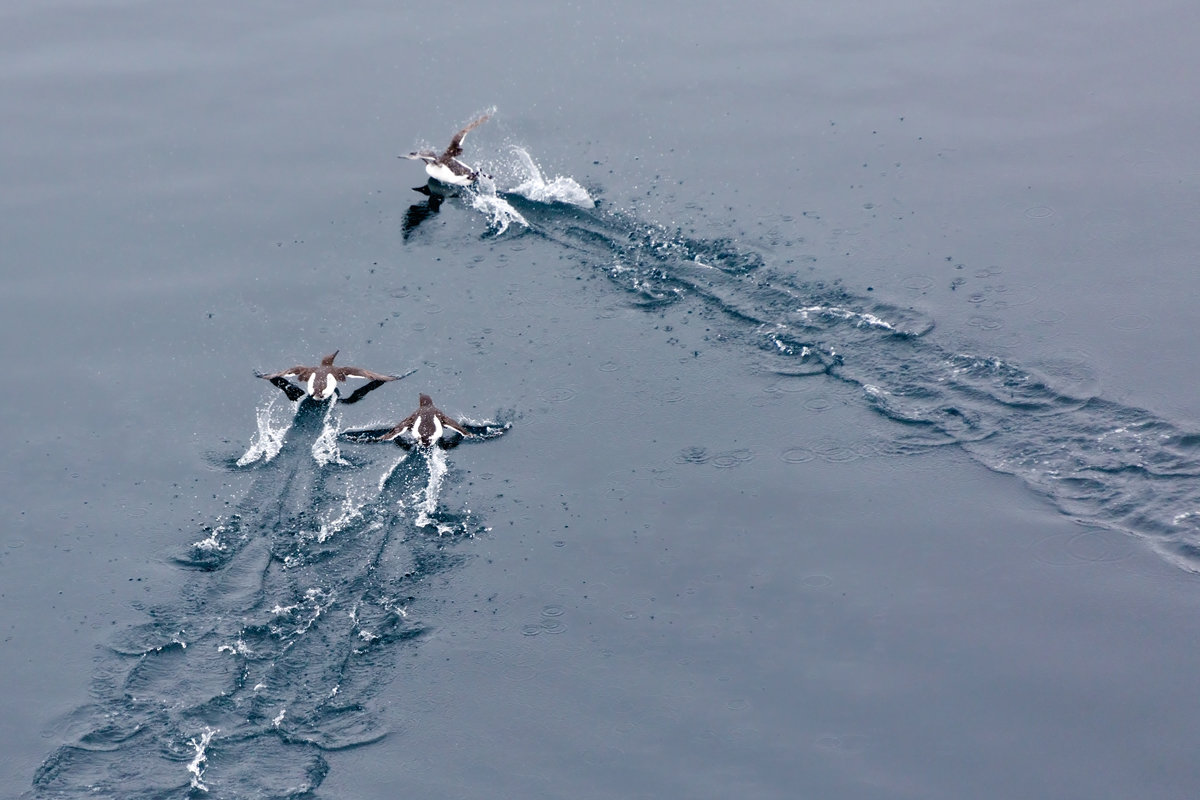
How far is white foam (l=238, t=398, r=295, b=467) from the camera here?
31.9 m

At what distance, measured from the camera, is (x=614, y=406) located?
32906 mm

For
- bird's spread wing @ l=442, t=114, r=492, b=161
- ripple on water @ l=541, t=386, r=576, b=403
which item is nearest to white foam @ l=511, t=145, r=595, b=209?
bird's spread wing @ l=442, t=114, r=492, b=161

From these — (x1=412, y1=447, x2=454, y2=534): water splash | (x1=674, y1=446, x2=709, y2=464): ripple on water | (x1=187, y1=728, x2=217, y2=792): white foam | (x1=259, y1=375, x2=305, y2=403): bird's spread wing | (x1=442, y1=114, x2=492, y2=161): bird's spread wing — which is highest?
(x1=442, y1=114, x2=492, y2=161): bird's spread wing

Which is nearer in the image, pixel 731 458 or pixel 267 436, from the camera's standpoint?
pixel 731 458

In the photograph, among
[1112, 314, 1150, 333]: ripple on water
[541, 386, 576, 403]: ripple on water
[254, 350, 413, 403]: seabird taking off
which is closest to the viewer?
[541, 386, 576, 403]: ripple on water

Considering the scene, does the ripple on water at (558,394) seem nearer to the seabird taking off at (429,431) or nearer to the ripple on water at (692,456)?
the seabird taking off at (429,431)

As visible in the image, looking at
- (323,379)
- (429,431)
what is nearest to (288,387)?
(323,379)

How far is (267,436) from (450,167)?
1142 cm

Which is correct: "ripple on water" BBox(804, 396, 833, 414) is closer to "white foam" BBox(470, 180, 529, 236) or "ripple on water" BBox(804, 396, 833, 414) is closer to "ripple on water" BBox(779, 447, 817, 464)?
"ripple on water" BBox(779, 447, 817, 464)

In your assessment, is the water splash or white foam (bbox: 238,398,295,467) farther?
white foam (bbox: 238,398,295,467)

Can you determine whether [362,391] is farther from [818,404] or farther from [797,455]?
[818,404]

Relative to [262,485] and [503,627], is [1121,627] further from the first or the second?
[262,485]

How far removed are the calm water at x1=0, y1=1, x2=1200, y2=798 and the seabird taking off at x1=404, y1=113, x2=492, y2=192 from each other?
0.88 m

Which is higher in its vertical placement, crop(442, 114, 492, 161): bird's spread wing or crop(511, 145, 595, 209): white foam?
crop(442, 114, 492, 161): bird's spread wing
